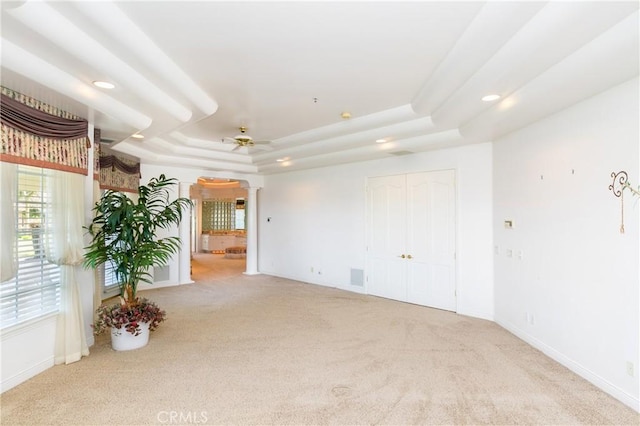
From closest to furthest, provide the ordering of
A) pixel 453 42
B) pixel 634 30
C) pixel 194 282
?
pixel 634 30
pixel 453 42
pixel 194 282

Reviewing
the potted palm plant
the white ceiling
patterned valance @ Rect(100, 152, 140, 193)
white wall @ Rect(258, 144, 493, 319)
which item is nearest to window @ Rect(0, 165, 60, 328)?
the potted palm plant

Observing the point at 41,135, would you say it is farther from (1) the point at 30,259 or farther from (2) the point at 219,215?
(2) the point at 219,215

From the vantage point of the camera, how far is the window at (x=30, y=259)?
9.70 ft

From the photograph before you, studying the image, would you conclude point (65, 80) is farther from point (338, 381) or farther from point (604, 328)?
point (604, 328)

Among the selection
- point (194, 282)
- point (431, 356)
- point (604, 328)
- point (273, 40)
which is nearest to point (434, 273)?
point (431, 356)

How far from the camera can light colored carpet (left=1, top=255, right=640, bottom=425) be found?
254cm

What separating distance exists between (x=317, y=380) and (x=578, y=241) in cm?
284

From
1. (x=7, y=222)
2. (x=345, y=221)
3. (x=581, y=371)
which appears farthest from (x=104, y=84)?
(x=581, y=371)

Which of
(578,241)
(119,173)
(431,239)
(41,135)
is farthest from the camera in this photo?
(119,173)

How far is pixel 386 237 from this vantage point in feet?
20.2

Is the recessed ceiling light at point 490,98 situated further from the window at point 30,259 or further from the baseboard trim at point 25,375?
the baseboard trim at point 25,375

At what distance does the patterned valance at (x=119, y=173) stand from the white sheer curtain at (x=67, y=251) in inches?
94.8

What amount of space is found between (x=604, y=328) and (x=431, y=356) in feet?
5.05

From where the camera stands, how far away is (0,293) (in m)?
2.87
